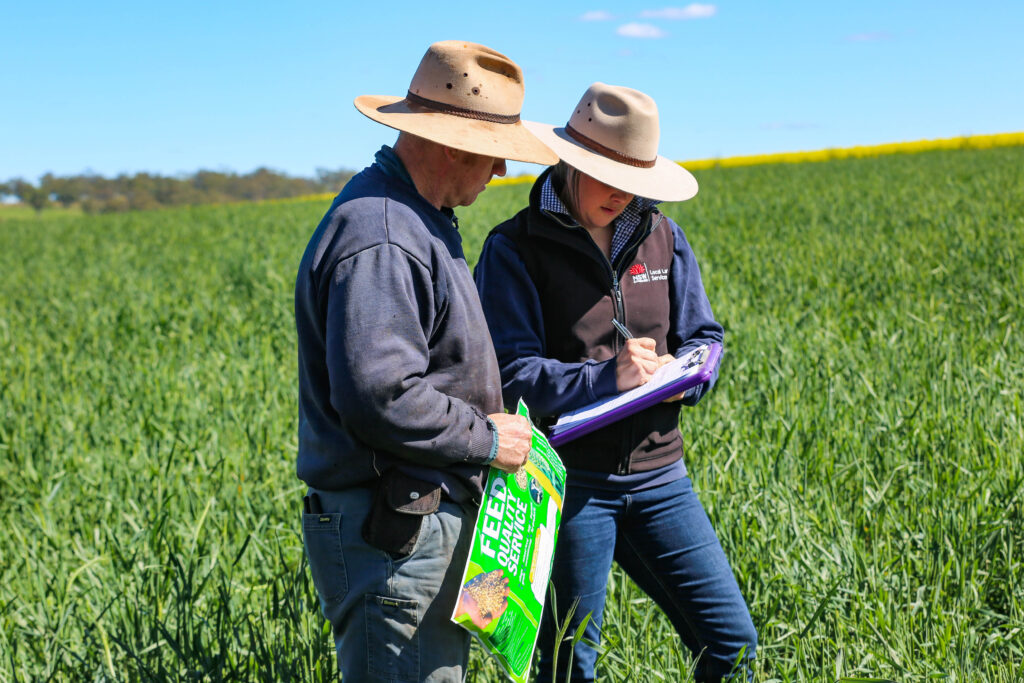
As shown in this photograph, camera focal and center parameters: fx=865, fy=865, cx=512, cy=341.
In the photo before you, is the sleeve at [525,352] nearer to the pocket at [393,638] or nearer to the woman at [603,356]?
the woman at [603,356]

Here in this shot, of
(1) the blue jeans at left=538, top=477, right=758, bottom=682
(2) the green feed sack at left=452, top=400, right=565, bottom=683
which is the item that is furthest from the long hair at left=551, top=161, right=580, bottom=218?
(1) the blue jeans at left=538, top=477, right=758, bottom=682

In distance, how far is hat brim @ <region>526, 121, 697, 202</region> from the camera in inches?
74.7

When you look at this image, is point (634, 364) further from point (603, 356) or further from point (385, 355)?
point (385, 355)

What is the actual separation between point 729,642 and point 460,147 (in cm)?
131

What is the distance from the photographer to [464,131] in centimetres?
150

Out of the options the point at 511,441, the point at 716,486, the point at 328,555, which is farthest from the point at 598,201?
the point at 716,486

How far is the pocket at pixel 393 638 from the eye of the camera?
149 centimetres

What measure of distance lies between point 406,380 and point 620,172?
0.81 metres

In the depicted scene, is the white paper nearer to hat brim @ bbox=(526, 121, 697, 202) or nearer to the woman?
the woman

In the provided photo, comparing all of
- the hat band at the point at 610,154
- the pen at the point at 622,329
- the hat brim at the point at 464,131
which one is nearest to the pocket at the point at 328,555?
the hat brim at the point at 464,131

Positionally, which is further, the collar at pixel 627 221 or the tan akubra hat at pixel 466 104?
the collar at pixel 627 221

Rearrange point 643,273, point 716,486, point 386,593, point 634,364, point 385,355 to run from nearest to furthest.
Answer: point 385,355, point 386,593, point 634,364, point 643,273, point 716,486

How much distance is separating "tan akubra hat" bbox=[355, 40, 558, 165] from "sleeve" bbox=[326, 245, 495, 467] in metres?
0.25

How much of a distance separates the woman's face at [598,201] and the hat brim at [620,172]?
0.04 metres
